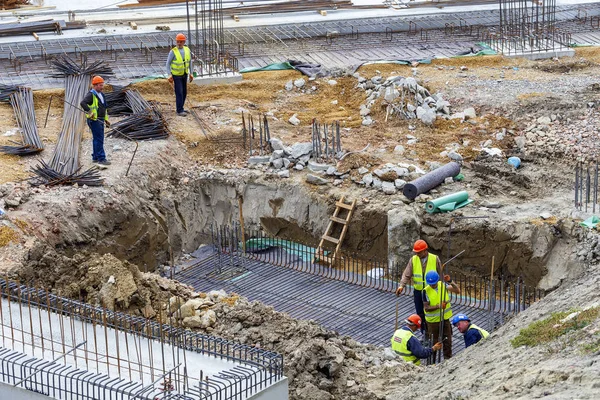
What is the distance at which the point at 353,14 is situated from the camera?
2619cm

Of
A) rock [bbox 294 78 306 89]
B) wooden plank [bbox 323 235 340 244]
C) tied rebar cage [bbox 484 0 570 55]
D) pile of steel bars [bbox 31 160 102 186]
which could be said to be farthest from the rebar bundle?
tied rebar cage [bbox 484 0 570 55]

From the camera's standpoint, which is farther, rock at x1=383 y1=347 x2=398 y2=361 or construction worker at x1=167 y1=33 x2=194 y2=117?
construction worker at x1=167 y1=33 x2=194 y2=117

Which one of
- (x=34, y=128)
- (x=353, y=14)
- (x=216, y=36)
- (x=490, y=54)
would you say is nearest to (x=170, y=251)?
(x=34, y=128)

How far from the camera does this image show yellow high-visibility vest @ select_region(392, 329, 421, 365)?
42.8 ft

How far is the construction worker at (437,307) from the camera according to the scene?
1333cm

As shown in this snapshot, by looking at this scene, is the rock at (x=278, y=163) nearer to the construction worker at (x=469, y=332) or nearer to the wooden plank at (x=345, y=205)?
the wooden plank at (x=345, y=205)

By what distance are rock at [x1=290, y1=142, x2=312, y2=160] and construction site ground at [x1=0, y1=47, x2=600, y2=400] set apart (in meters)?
0.29

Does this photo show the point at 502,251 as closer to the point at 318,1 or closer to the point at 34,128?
the point at 34,128

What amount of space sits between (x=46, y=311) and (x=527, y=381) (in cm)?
557

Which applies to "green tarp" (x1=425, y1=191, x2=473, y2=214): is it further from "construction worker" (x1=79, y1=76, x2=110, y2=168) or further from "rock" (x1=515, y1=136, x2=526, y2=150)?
"construction worker" (x1=79, y1=76, x2=110, y2=168)

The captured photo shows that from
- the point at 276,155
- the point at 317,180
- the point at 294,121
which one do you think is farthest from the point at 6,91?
the point at 317,180

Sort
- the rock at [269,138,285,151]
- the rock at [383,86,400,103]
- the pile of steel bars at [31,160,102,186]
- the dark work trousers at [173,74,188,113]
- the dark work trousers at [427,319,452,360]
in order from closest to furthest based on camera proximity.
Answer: the dark work trousers at [427,319,452,360], the pile of steel bars at [31,160,102,186], the rock at [269,138,285,151], the dark work trousers at [173,74,188,113], the rock at [383,86,400,103]

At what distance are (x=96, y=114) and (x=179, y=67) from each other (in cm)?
261

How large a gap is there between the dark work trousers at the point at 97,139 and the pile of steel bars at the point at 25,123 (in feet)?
3.22
